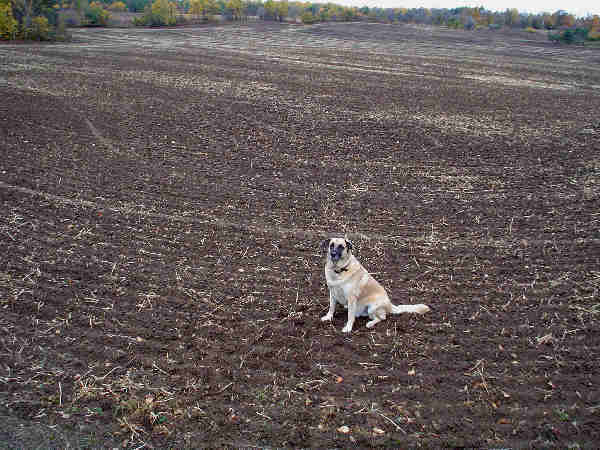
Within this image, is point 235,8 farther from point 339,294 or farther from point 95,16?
point 339,294

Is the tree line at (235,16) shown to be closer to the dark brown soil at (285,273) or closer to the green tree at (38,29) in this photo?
the green tree at (38,29)

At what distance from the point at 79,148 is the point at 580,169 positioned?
54.2 feet

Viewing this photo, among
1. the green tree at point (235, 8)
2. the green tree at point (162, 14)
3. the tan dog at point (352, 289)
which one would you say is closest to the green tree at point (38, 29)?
the green tree at point (162, 14)

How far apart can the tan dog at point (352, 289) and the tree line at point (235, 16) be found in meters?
46.1

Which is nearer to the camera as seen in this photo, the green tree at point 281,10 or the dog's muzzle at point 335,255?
the dog's muzzle at point 335,255

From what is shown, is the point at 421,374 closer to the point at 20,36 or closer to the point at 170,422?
the point at 170,422

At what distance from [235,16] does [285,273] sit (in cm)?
8038

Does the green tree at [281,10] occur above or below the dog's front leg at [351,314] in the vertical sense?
above

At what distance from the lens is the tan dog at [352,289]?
6.32m

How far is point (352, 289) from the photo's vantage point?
6.43 meters

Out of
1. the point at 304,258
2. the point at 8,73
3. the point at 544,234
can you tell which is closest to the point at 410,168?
the point at 544,234

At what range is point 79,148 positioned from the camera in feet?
48.8

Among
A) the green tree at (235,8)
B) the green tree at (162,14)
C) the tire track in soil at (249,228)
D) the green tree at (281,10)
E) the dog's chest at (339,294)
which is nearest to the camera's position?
the dog's chest at (339,294)

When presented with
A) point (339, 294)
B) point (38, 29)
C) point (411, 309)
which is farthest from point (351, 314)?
point (38, 29)
